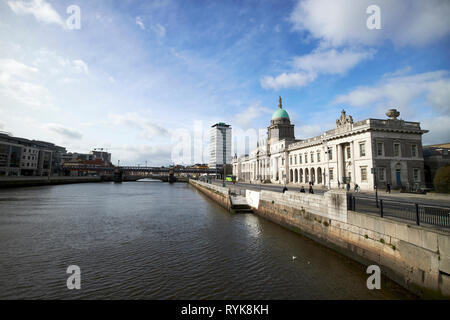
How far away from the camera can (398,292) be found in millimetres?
8516

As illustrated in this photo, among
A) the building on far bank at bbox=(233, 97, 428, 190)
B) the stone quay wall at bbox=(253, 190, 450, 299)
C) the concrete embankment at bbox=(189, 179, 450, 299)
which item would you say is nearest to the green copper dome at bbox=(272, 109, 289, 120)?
the building on far bank at bbox=(233, 97, 428, 190)

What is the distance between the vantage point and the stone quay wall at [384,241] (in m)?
7.55

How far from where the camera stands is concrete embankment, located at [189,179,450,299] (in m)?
7.55

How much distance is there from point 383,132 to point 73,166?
522 feet

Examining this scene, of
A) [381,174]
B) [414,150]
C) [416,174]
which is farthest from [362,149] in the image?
[416,174]

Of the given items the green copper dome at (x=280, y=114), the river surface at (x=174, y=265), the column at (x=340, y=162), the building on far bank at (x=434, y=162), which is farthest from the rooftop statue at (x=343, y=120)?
the green copper dome at (x=280, y=114)

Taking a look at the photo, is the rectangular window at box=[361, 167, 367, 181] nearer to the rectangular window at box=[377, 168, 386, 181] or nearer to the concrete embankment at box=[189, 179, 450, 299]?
the rectangular window at box=[377, 168, 386, 181]

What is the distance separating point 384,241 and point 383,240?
7 cm

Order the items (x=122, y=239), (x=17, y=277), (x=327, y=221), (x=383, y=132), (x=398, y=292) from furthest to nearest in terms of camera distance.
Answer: (x=383, y=132) < (x=122, y=239) < (x=327, y=221) < (x=17, y=277) < (x=398, y=292)

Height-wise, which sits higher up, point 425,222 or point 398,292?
point 425,222

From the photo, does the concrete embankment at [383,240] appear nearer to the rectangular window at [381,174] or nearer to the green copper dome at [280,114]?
the rectangular window at [381,174]
